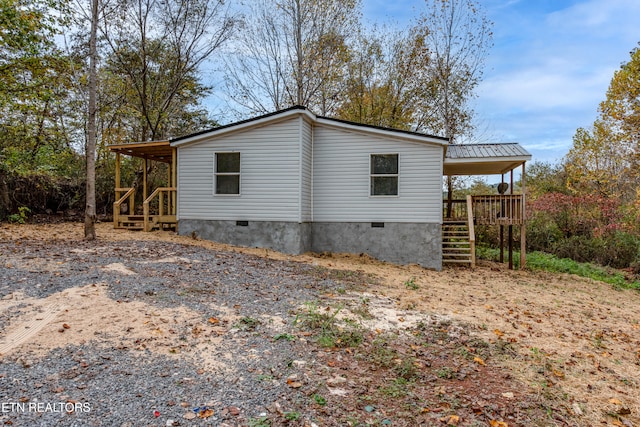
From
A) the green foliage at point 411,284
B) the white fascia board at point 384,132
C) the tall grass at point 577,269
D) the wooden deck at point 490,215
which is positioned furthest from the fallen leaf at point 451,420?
the tall grass at point 577,269

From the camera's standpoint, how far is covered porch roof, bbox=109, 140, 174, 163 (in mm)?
11484

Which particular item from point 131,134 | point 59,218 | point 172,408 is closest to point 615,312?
point 172,408

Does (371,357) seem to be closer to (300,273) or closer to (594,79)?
(300,273)

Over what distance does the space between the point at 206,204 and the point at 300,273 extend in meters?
4.81

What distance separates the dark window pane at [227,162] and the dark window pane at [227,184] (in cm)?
18

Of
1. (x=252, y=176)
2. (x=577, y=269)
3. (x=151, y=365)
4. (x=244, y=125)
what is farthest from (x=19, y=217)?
(x=577, y=269)

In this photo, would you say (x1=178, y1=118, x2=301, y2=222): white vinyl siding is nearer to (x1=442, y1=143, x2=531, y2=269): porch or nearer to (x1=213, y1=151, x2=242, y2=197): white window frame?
(x1=213, y1=151, x2=242, y2=197): white window frame

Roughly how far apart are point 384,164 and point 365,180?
71cm

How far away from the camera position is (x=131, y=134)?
18.3m

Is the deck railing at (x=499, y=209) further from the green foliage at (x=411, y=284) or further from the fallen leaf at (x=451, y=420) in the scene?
the fallen leaf at (x=451, y=420)

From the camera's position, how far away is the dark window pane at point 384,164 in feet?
35.3

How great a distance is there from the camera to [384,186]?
10.8 meters

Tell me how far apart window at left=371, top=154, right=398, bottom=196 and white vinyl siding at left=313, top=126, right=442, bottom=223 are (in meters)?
0.14

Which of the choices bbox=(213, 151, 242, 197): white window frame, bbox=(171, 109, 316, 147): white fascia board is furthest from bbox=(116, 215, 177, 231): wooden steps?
bbox=(171, 109, 316, 147): white fascia board
